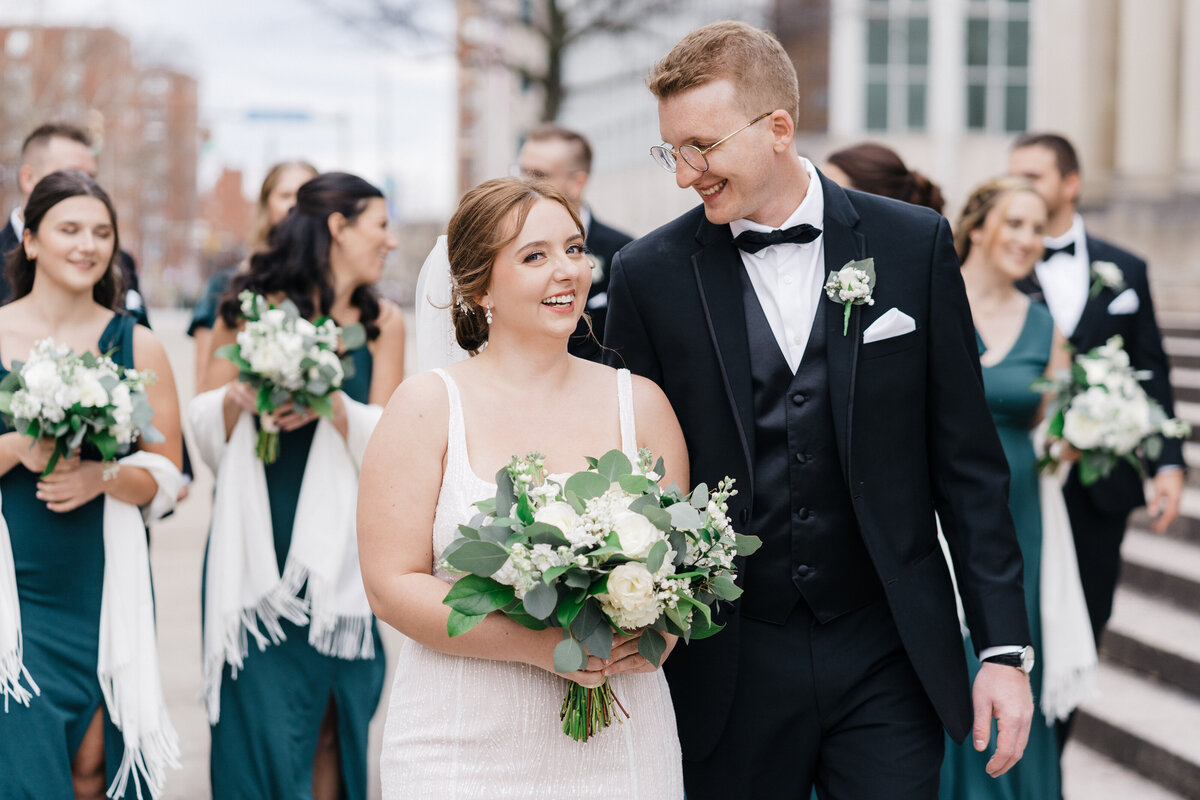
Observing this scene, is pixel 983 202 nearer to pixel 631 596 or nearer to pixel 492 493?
pixel 492 493

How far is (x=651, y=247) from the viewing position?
3293 mm

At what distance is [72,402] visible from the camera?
4.16m

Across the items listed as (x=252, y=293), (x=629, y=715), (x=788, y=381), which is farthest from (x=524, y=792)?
(x=252, y=293)

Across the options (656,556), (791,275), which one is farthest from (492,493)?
(791,275)

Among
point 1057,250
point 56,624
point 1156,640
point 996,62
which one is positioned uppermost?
point 996,62

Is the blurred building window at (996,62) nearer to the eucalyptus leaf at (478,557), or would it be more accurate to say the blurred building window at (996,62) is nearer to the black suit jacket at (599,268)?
the black suit jacket at (599,268)

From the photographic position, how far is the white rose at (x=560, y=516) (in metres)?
2.55

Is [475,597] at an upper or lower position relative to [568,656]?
upper

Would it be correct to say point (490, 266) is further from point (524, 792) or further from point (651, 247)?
point (524, 792)

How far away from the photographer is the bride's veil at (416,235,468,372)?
3504 mm

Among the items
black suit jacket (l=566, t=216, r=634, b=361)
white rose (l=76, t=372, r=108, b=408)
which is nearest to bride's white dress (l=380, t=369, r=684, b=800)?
white rose (l=76, t=372, r=108, b=408)

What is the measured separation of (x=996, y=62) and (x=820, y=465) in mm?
21423

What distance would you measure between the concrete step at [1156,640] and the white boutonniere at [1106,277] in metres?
1.88

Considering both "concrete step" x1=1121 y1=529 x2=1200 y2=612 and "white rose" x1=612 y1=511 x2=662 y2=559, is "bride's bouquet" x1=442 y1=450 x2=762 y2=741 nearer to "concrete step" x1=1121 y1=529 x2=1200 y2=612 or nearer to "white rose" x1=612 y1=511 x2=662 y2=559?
"white rose" x1=612 y1=511 x2=662 y2=559
